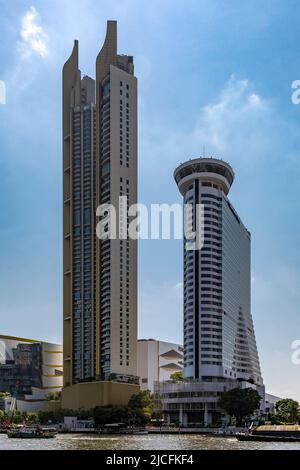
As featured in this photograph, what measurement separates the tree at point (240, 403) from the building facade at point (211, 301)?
1032 centimetres

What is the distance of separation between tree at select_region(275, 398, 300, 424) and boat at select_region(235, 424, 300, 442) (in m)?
29.7

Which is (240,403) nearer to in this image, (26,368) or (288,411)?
(288,411)

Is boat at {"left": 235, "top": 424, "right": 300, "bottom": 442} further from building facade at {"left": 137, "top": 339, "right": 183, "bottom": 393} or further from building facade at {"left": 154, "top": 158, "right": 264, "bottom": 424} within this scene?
building facade at {"left": 137, "top": 339, "right": 183, "bottom": 393}

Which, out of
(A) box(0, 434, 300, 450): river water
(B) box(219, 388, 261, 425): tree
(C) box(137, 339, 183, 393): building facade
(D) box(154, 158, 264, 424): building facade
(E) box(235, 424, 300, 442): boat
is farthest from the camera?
(C) box(137, 339, 183, 393): building facade

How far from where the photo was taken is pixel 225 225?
10875 centimetres

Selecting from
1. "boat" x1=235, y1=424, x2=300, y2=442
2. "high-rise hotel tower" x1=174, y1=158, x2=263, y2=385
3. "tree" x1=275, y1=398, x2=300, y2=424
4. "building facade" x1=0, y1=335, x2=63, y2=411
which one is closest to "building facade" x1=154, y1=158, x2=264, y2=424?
"high-rise hotel tower" x1=174, y1=158, x2=263, y2=385

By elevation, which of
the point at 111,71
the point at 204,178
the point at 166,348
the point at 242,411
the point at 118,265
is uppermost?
the point at 111,71

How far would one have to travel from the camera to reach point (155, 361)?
13062 centimetres

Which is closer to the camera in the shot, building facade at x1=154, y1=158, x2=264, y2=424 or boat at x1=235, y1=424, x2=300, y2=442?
boat at x1=235, y1=424, x2=300, y2=442

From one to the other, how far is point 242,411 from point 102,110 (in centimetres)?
5376

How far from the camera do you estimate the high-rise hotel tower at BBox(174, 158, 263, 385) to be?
10100cm
